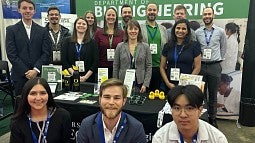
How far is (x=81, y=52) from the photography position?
345 cm

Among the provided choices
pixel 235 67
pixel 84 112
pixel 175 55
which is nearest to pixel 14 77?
pixel 84 112

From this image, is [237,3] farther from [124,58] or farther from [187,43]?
[124,58]

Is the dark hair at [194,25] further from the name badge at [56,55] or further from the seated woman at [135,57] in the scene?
the name badge at [56,55]

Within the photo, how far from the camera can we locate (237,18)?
395 centimetres

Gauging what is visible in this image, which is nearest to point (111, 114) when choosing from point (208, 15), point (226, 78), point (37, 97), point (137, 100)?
point (37, 97)

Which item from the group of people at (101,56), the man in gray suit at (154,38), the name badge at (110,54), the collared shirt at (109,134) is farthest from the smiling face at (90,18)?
the collared shirt at (109,134)

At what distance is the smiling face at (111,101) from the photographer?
1.75m

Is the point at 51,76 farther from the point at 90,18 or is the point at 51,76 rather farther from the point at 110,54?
the point at 90,18

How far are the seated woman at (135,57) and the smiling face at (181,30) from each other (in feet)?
1.32

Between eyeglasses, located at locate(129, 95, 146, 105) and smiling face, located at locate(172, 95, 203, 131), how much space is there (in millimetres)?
1099

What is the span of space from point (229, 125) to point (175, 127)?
112 inches

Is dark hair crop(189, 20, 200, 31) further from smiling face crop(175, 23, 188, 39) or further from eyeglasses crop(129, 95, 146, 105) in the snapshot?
eyeglasses crop(129, 95, 146, 105)

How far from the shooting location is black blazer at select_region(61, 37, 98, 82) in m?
3.45

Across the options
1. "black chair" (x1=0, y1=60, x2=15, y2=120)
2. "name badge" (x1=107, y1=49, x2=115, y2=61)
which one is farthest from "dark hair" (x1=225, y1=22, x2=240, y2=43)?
"black chair" (x1=0, y1=60, x2=15, y2=120)
